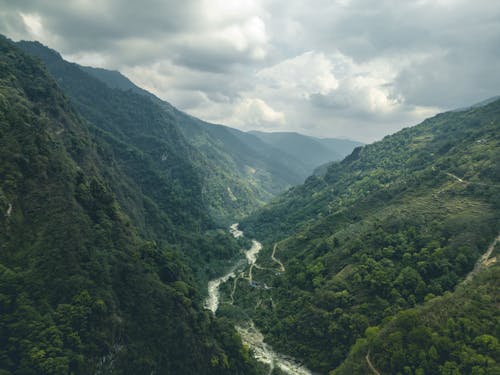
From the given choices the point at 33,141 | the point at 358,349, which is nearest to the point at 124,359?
the point at 358,349

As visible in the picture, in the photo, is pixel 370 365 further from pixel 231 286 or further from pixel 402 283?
pixel 231 286

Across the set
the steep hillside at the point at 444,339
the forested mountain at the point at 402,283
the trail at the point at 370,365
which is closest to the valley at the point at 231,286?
the steep hillside at the point at 444,339

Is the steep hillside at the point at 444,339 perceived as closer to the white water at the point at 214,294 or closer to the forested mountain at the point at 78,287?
the forested mountain at the point at 78,287

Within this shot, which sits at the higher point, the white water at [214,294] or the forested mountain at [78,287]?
the forested mountain at [78,287]

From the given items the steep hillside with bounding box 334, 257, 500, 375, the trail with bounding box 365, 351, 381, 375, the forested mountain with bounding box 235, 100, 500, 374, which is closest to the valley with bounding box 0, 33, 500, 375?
the steep hillside with bounding box 334, 257, 500, 375

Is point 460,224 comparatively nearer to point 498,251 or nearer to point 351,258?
point 498,251

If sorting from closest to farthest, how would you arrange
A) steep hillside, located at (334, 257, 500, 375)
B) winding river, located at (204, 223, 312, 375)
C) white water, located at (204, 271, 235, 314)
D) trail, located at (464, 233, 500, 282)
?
steep hillside, located at (334, 257, 500, 375), trail, located at (464, 233, 500, 282), winding river, located at (204, 223, 312, 375), white water, located at (204, 271, 235, 314)

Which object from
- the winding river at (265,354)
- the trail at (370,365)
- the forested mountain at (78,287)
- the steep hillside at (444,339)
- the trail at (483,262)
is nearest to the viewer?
the steep hillside at (444,339)

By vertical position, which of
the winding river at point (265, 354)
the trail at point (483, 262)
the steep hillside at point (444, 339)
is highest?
the trail at point (483, 262)

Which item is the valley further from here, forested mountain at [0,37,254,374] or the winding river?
the winding river

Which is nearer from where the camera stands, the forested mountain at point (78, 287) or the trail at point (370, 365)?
the forested mountain at point (78, 287)
